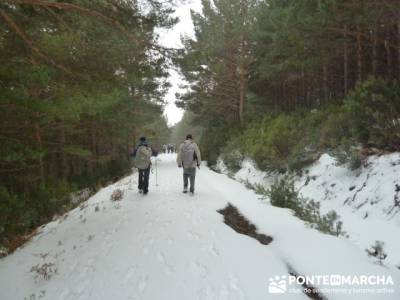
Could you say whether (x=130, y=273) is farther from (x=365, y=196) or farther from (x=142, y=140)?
(x=142, y=140)

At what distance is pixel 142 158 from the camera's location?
444 inches

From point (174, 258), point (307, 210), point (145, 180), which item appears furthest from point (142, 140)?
point (174, 258)

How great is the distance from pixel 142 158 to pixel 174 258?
6.54m

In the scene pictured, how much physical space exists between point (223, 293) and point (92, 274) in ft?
7.17

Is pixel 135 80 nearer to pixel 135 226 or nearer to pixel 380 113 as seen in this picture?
pixel 135 226

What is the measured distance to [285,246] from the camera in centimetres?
544

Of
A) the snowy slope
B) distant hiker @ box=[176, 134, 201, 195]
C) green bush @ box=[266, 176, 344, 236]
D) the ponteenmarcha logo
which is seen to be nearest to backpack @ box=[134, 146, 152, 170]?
distant hiker @ box=[176, 134, 201, 195]

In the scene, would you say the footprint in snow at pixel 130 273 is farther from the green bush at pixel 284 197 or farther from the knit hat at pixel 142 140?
the knit hat at pixel 142 140

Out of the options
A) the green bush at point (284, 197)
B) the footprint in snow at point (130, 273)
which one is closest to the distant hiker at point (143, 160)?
the green bush at point (284, 197)

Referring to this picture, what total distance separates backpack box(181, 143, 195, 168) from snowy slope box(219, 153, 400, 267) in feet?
12.5

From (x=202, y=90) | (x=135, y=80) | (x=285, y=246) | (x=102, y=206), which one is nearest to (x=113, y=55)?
(x=135, y=80)

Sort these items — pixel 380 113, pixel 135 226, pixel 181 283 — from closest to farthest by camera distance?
pixel 181 283 < pixel 135 226 < pixel 380 113

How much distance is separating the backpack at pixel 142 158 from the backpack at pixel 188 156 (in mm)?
1284

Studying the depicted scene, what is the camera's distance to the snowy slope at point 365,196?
5.59 meters
